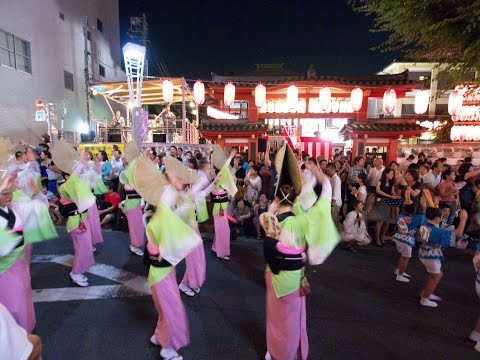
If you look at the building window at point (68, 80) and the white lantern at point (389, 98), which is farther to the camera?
the building window at point (68, 80)

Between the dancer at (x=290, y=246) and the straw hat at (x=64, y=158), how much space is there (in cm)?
346

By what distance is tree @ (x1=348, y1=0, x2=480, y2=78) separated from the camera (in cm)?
571

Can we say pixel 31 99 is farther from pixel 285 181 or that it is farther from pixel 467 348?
pixel 467 348

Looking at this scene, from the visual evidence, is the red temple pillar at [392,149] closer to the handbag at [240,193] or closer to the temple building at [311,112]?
the temple building at [311,112]

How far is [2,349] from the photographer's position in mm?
1650

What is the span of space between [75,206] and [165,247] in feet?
8.42

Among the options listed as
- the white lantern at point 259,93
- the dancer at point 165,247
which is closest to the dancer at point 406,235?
the dancer at point 165,247

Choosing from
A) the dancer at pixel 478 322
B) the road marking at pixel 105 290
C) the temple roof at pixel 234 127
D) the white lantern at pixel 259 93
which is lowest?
the road marking at pixel 105 290

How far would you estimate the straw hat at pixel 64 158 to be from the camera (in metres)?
4.79

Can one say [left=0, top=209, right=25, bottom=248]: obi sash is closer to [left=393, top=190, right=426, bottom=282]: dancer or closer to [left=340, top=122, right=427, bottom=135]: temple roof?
Result: [left=393, top=190, right=426, bottom=282]: dancer

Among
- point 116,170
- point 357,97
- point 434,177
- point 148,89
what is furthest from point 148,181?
point 148,89

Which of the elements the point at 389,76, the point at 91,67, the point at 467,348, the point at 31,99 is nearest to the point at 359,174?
the point at 467,348

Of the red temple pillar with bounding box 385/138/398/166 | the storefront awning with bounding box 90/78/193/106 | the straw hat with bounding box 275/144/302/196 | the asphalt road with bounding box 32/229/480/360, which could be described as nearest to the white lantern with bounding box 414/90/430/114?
the red temple pillar with bounding box 385/138/398/166

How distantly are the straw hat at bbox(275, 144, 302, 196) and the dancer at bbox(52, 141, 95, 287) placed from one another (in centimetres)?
335
